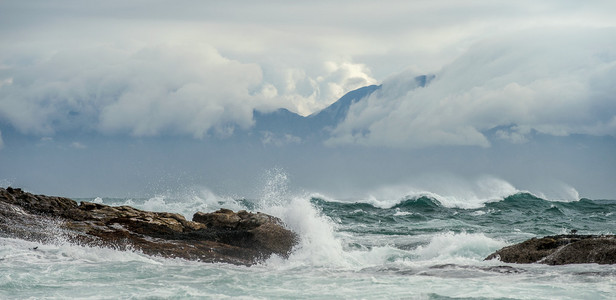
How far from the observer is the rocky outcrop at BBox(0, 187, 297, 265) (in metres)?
13.5

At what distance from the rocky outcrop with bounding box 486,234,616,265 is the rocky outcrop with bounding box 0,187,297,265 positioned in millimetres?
5518

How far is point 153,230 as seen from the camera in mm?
14562

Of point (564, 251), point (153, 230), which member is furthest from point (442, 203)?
point (153, 230)

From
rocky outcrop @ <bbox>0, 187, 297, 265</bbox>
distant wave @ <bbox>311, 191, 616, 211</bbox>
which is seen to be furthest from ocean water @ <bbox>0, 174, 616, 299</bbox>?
distant wave @ <bbox>311, 191, 616, 211</bbox>

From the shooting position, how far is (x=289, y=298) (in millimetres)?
9578

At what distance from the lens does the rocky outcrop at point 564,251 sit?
11938 millimetres

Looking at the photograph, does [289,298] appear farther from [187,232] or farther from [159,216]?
[159,216]

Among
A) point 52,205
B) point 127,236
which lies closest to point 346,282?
point 127,236

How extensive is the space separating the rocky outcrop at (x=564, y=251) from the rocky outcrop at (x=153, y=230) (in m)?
5.52

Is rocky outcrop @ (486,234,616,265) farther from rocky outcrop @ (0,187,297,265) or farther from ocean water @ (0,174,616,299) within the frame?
rocky outcrop @ (0,187,297,265)

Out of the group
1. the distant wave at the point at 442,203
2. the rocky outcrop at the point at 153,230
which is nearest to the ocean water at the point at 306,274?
the rocky outcrop at the point at 153,230

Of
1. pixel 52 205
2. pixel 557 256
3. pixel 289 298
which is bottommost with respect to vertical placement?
pixel 289 298

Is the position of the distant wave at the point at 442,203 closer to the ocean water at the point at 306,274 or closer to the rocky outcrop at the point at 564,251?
the ocean water at the point at 306,274

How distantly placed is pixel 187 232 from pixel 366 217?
1958 centimetres
